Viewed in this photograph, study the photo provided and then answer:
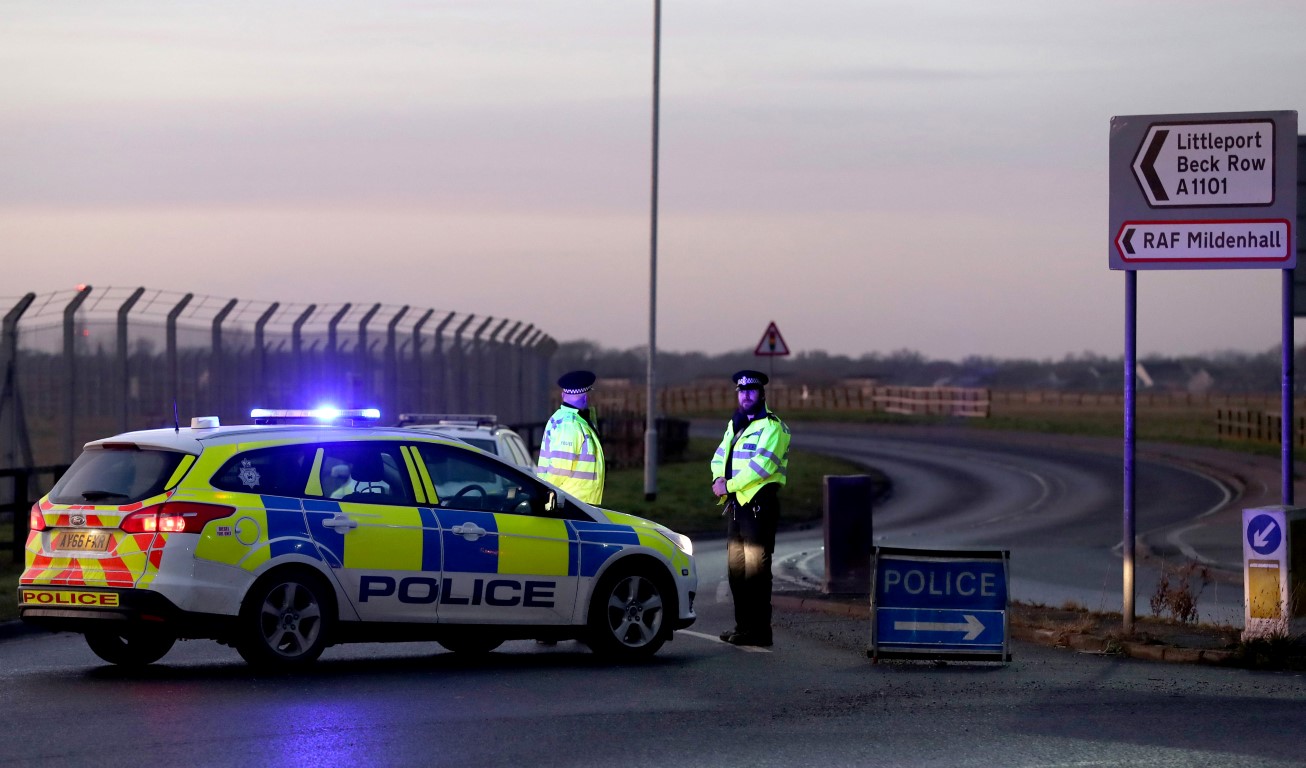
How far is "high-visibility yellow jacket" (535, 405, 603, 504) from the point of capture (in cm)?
1256

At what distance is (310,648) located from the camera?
401 inches

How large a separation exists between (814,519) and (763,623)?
1656 centimetres

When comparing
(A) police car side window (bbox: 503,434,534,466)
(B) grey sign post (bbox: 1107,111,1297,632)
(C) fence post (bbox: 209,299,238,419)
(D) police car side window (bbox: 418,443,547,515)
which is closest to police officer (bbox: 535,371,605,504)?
(D) police car side window (bbox: 418,443,547,515)

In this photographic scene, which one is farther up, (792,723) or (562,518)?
(562,518)

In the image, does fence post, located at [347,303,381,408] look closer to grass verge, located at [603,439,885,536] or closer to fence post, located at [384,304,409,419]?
fence post, located at [384,304,409,419]

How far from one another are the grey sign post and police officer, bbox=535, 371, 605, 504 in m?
3.82

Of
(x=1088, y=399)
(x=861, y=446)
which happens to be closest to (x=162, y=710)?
A: (x=861, y=446)

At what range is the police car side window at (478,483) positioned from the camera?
10844 millimetres

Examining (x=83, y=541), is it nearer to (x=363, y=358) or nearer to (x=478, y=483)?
(x=478, y=483)

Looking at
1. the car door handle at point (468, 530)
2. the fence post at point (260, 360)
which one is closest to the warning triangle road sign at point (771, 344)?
the fence post at point (260, 360)

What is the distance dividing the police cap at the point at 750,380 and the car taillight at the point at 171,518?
3.89 metres

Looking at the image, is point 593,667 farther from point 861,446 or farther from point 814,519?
point 861,446

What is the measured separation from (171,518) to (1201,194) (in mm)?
7443

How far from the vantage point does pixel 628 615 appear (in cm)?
1140
